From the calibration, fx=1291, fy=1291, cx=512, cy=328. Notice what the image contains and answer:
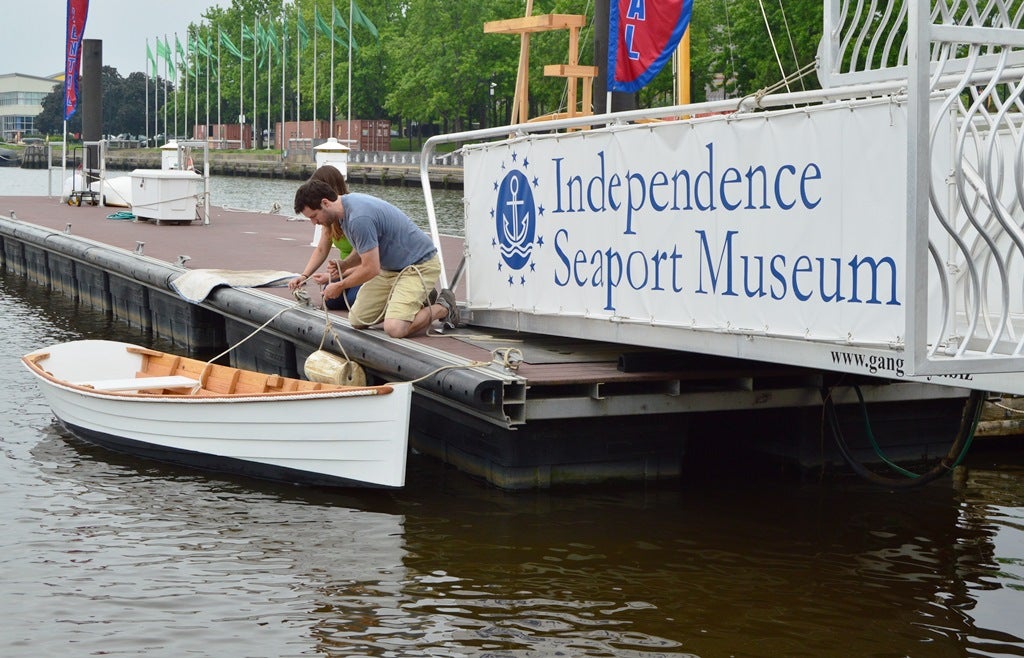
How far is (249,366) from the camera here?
550 inches

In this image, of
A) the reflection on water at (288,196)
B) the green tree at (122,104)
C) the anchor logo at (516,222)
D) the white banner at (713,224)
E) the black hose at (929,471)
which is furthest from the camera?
the green tree at (122,104)

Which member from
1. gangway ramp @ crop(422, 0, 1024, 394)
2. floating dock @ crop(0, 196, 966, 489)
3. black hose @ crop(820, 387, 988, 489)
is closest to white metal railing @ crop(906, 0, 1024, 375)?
gangway ramp @ crop(422, 0, 1024, 394)

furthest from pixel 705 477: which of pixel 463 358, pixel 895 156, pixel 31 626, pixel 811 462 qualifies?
pixel 31 626

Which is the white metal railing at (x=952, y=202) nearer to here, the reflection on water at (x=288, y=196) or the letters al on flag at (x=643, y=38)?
the letters al on flag at (x=643, y=38)

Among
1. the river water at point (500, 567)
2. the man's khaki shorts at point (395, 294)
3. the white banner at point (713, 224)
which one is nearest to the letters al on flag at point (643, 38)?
the white banner at point (713, 224)

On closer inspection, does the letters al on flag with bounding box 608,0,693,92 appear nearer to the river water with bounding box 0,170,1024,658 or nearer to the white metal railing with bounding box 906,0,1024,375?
the river water with bounding box 0,170,1024,658

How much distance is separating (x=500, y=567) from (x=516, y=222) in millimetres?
3395

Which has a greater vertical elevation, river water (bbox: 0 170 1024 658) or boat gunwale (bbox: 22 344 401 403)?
boat gunwale (bbox: 22 344 401 403)

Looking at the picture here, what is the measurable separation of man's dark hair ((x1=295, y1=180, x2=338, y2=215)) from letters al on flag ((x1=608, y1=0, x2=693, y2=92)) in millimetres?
3041

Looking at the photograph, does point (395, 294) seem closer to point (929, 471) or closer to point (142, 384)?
point (142, 384)

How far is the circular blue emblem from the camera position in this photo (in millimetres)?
10299

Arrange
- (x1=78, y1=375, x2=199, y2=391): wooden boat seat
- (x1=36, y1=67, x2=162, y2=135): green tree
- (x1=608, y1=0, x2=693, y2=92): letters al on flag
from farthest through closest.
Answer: (x1=36, y1=67, x2=162, y2=135): green tree
(x1=608, y1=0, x2=693, y2=92): letters al on flag
(x1=78, y1=375, x2=199, y2=391): wooden boat seat

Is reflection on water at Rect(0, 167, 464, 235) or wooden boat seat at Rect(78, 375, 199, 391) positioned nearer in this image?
wooden boat seat at Rect(78, 375, 199, 391)

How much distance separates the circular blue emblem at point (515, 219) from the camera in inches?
405
